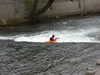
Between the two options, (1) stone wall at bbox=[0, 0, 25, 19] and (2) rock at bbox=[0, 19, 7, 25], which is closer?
(2) rock at bbox=[0, 19, 7, 25]

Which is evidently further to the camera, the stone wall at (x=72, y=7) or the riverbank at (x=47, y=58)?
the stone wall at (x=72, y=7)

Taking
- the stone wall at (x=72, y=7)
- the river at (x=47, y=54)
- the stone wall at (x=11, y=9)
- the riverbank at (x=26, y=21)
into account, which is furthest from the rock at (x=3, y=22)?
the stone wall at (x=72, y=7)

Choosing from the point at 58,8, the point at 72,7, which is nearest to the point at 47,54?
the point at 58,8

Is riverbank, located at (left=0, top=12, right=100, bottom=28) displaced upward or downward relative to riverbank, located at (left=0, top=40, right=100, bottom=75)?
upward

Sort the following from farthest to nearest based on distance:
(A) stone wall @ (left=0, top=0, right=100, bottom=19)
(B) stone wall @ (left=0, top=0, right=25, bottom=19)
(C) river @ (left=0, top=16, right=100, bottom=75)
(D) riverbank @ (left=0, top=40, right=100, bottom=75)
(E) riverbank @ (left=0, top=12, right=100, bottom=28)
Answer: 1. (A) stone wall @ (left=0, top=0, right=100, bottom=19)
2. (B) stone wall @ (left=0, top=0, right=25, bottom=19)
3. (E) riverbank @ (left=0, top=12, right=100, bottom=28)
4. (C) river @ (left=0, top=16, right=100, bottom=75)
5. (D) riverbank @ (left=0, top=40, right=100, bottom=75)

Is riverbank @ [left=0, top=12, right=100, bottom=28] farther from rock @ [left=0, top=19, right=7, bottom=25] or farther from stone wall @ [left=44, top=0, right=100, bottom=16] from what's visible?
stone wall @ [left=44, top=0, right=100, bottom=16]

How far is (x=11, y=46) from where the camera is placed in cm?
1644

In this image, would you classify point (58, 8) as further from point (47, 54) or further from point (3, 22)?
point (47, 54)

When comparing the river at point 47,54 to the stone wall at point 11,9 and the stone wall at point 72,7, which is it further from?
the stone wall at point 72,7

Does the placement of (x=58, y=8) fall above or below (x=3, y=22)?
above

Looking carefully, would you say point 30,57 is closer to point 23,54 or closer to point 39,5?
point 23,54

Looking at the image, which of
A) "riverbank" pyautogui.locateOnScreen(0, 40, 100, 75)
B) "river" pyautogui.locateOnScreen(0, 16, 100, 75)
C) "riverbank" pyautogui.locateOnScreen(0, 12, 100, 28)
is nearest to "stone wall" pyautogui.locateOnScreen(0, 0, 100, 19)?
"riverbank" pyautogui.locateOnScreen(0, 12, 100, 28)

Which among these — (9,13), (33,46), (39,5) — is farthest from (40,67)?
(39,5)

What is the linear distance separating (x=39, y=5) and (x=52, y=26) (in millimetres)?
5305
